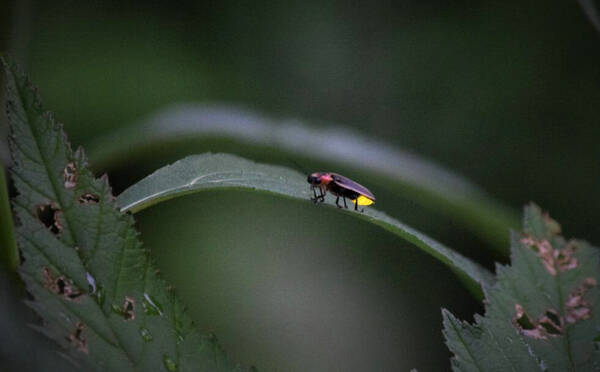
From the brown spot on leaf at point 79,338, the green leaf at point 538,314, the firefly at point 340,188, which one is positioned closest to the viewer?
the brown spot on leaf at point 79,338

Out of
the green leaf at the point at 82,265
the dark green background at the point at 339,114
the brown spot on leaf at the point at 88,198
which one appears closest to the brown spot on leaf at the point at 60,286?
the green leaf at the point at 82,265

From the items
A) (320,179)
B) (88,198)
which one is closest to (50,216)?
(88,198)

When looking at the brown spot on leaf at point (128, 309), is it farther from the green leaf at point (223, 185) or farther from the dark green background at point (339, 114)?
the dark green background at point (339, 114)

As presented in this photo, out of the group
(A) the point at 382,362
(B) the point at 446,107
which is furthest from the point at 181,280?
(B) the point at 446,107

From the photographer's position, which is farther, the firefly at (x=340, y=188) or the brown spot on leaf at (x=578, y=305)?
the firefly at (x=340, y=188)

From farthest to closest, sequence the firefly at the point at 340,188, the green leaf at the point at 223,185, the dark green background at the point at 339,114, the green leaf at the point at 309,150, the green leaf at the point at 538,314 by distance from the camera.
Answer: the dark green background at the point at 339,114 → the green leaf at the point at 309,150 → the firefly at the point at 340,188 → the green leaf at the point at 223,185 → the green leaf at the point at 538,314

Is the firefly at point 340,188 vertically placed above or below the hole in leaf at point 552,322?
above

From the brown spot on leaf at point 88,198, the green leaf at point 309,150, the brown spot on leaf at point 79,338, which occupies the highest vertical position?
the green leaf at point 309,150

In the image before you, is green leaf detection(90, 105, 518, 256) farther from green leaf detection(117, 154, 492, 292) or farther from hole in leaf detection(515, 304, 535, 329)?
hole in leaf detection(515, 304, 535, 329)
